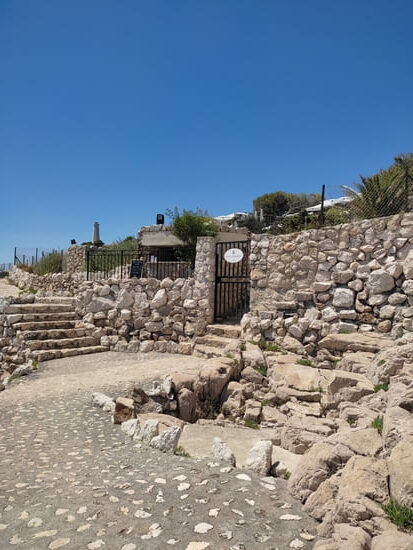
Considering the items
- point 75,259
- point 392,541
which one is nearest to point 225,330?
point 392,541

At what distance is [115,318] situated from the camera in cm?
1199

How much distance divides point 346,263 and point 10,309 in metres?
9.68

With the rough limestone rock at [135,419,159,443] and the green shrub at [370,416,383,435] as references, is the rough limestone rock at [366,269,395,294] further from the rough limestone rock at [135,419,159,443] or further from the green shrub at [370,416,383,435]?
the rough limestone rock at [135,419,159,443]

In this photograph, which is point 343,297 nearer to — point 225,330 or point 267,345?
point 267,345

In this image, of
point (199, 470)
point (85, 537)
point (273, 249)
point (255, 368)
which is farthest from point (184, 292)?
point (85, 537)

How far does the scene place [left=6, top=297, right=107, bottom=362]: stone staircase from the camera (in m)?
10.6

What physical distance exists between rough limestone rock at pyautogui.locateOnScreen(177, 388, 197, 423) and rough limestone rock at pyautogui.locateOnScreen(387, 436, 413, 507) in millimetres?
4357

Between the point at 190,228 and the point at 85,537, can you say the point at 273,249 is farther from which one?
the point at 85,537

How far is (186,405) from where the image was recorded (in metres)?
6.79

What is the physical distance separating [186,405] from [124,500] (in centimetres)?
371

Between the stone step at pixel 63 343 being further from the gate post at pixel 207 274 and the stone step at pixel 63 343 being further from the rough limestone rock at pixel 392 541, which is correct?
the rough limestone rock at pixel 392 541

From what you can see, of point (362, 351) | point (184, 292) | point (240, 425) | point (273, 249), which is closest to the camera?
point (240, 425)

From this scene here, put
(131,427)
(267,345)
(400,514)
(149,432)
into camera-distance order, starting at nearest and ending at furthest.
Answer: (400,514) < (149,432) < (131,427) < (267,345)

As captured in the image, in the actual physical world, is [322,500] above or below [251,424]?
above
